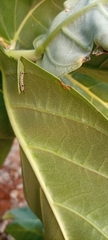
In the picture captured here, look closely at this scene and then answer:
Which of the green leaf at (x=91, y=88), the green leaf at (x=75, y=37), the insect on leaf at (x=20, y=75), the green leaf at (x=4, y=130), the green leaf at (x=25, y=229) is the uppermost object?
the green leaf at (x=75, y=37)

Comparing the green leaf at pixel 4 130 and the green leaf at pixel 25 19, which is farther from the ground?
the green leaf at pixel 25 19

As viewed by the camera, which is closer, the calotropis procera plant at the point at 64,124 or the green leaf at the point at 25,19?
the calotropis procera plant at the point at 64,124

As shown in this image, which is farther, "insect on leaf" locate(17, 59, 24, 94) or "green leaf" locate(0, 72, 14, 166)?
"green leaf" locate(0, 72, 14, 166)

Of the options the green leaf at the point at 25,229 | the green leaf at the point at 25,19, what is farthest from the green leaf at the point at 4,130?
the green leaf at the point at 25,229

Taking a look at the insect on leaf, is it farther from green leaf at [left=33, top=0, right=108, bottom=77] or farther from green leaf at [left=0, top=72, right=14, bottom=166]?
green leaf at [left=0, top=72, right=14, bottom=166]

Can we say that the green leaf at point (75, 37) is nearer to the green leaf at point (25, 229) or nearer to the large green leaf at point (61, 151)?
the large green leaf at point (61, 151)

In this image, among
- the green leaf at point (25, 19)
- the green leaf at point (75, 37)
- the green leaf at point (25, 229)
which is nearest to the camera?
the green leaf at point (75, 37)

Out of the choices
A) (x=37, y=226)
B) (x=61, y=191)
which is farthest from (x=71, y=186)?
(x=37, y=226)

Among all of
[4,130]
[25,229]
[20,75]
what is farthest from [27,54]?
[25,229]

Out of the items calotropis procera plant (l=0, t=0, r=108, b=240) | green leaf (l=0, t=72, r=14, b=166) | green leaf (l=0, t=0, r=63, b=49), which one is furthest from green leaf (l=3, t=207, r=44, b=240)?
green leaf (l=0, t=0, r=63, b=49)

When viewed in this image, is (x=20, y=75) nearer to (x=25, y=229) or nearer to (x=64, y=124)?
(x=64, y=124)
